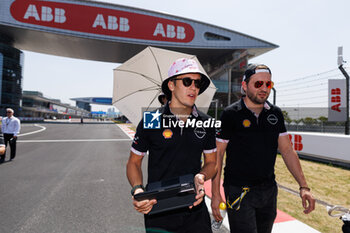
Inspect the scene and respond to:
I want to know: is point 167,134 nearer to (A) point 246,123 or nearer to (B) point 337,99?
(A) point 246,123

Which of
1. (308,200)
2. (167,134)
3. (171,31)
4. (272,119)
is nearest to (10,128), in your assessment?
(167,134)

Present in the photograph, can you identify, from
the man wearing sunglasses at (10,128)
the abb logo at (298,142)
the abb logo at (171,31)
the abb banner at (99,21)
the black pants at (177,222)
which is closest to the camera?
the black pants at (177,222)

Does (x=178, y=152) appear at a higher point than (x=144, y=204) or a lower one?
higher

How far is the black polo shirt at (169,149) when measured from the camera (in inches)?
67.6

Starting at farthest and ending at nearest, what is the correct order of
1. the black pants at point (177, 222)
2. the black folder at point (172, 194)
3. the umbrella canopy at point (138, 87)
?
the umbrella canopy at point (138, 87), the black pants at point (177, 222), the black folder at point (172, 194)

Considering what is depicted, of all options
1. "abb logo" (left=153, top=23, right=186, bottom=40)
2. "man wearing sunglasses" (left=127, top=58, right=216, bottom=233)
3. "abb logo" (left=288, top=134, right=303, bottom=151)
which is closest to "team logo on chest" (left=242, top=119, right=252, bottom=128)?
"man wearing sunglasses" (left=127, top=58, right=216, bottom=233)

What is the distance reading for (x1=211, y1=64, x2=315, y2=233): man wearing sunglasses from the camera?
1.90 metres

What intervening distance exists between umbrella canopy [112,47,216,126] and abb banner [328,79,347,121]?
34.1 feet

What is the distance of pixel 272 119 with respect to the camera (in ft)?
6.79

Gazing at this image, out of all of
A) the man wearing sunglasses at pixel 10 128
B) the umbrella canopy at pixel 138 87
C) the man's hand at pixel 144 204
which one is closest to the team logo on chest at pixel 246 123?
the man's hand at pixel 144 204

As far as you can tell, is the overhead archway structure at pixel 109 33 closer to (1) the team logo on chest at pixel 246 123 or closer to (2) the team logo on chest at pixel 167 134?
(1) the team logo on chest at pixel 246 123

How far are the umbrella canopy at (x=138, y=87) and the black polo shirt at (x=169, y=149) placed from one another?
1.65 metres

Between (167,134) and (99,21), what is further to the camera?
(99,21)

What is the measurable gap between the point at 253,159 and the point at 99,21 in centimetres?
3929
